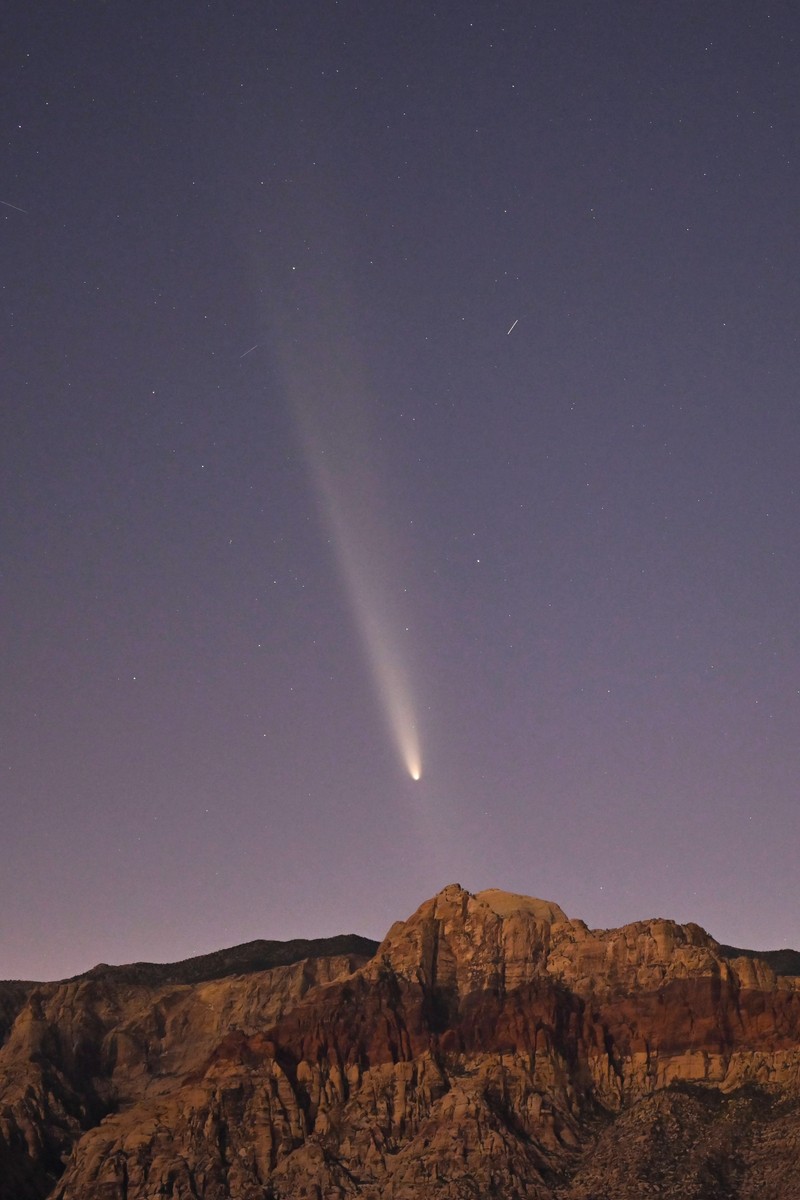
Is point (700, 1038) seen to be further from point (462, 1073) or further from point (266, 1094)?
point (266, 1094)

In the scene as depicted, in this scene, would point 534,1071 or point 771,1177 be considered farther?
point 534,1071

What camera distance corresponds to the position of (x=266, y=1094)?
198 metres

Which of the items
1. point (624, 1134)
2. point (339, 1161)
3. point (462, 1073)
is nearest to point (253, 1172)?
→ point (339, 1161)

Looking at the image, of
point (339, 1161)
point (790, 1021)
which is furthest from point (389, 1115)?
point (790, 1021)

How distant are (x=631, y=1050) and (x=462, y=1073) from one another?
20204mm

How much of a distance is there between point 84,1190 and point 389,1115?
35329 mm

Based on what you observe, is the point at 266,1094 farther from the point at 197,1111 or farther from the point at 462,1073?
the point at 462,1073

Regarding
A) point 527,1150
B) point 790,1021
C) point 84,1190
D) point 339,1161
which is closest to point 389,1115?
point 339,1161

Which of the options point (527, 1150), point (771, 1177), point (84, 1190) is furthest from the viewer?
point (84, 1190)

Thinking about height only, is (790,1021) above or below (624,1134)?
above

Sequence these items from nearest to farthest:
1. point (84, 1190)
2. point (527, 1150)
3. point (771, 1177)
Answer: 1. point (771, 1177)
2. point (527, 1150)
3. point (84, 1190)

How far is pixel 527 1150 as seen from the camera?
178 meters

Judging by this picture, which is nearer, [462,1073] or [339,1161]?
[339,1161]

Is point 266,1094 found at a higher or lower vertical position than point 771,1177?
higher
